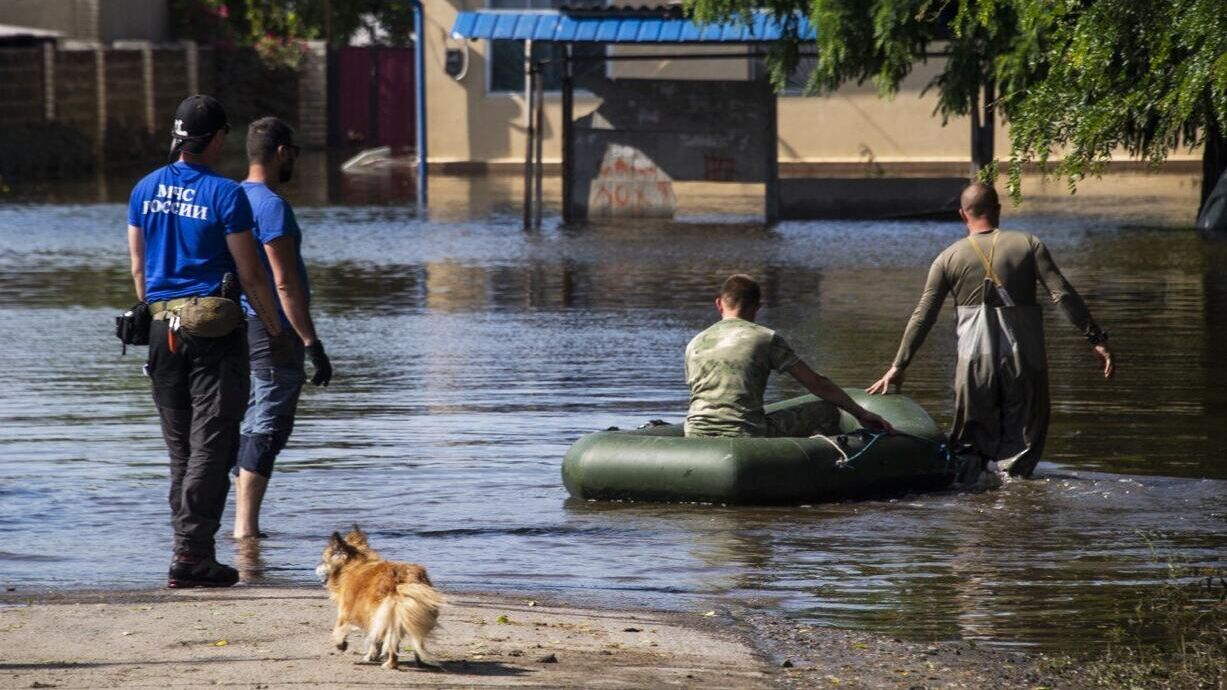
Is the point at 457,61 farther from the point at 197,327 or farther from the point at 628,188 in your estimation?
the point at 197,327

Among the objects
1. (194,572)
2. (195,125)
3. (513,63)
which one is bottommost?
(194,572)

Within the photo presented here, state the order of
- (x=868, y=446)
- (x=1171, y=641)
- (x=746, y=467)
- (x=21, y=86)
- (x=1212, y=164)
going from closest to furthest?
1. (x=1171, y=641)
2. (x=746, y=467)
3. (x=868, y=446)
4. (x=1212, y=164)
5. (x=21, y=86)

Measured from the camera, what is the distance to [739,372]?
349 inches

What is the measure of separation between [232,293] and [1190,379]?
7154mm

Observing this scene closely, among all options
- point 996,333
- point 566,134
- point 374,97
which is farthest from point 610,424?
point 374,97

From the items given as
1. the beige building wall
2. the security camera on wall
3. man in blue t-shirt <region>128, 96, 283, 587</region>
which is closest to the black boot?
man in blue t-shirt <region>128, 96, 283, 587</region>

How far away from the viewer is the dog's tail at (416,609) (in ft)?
18.4

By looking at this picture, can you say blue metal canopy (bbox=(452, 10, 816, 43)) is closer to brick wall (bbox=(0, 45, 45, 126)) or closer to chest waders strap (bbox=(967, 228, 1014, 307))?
chest waders strap (bbox=(967, 228, 1014, 307))

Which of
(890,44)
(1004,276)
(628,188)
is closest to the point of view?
(1004,276)

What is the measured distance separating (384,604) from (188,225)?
1877 millimetres

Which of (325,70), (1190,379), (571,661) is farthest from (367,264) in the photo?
(325,70)

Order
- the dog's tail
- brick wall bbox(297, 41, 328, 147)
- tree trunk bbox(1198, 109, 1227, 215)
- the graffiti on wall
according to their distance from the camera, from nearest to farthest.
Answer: the dog's tail < tree trunk bbox(1198, 109, 1227, 215) < the graffiti on wall < brick wall bbox(297, 41, 328, 147)

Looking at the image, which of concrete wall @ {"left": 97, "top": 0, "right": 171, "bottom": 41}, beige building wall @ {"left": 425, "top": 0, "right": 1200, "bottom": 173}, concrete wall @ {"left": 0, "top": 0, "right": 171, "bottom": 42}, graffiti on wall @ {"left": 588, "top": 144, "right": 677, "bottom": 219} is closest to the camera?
graffiti on wall @ {"left": 588, "top": 144, "right": 677, "bottom": 219}

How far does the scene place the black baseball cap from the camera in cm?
705
